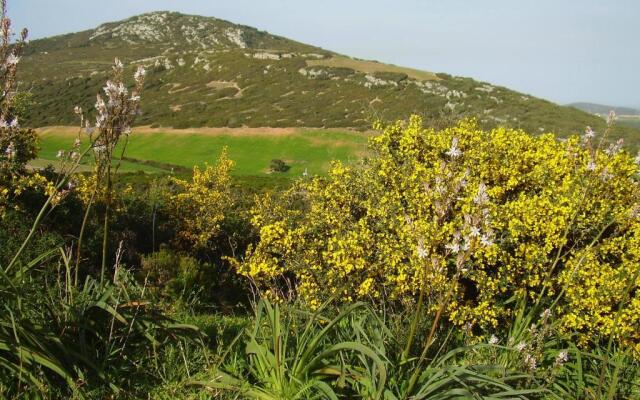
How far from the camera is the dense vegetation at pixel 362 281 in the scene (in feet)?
11.4

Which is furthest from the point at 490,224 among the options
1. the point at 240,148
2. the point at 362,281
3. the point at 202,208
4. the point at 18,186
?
the point at 240,148

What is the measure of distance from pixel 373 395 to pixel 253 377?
1.19 m

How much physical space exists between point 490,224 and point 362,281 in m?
3.73

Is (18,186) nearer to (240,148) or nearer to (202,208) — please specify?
(202,208)

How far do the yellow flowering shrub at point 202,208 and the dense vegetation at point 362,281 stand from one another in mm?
154

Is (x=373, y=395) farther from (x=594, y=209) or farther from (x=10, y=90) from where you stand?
(x=594, y=209)

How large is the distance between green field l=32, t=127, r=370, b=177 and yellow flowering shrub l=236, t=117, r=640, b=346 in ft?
142

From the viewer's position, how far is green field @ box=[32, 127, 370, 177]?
58.1 metres

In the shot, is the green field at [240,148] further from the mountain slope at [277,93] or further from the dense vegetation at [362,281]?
the dense vegetation at [362,281]

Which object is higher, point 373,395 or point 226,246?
point 373,395

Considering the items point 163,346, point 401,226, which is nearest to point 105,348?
point 163,346

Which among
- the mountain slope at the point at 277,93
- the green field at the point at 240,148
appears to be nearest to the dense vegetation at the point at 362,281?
the green field at the point at 240,148

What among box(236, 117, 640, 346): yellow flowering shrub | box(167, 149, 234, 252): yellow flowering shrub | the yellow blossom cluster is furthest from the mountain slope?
the yellow blossom cluster

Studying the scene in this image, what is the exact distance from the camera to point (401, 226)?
948 centimetres
